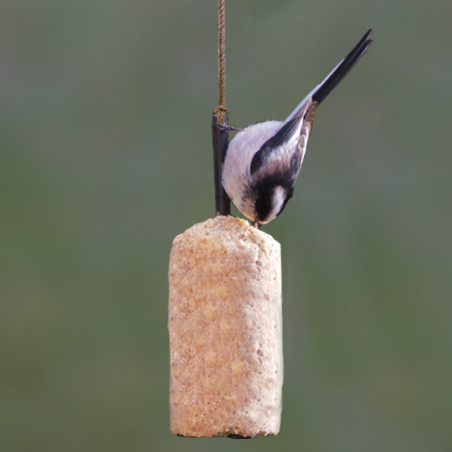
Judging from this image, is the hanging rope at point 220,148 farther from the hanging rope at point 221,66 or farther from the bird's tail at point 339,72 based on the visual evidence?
the bird's tail at point 339,72

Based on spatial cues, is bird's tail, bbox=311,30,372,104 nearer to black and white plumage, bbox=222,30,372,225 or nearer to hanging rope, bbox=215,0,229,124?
black and white plumage, bbox=222,30,372,225

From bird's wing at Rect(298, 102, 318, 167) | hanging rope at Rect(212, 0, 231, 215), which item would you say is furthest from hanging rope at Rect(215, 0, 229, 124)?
bird's wing at Rect(298, 102, 318, 167)

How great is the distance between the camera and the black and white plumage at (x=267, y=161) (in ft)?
4.02

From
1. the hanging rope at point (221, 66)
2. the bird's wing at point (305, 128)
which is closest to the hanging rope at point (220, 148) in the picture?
the hanging rope at point (221, 66)

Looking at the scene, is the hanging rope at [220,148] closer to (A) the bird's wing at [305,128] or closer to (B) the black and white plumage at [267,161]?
(B) the black and white plumage at [267,161]

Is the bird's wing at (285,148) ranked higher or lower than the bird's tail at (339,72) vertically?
lower

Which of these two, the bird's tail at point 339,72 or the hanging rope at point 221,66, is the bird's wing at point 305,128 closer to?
the bird's tail at point 339,72

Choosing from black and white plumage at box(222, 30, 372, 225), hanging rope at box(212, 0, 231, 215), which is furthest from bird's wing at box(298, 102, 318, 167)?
hanging rope at box(212, 0, 231, 215)

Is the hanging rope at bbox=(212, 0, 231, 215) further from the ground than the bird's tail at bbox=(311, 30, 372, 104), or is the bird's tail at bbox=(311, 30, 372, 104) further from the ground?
the bird's tail at bbox=(311, 30, 372, 104)

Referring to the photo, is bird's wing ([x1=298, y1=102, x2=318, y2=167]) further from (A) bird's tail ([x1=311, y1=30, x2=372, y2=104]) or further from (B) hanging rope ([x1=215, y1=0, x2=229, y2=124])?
(B) hanging rope ([x1=215, y1=0, x2=229, y2=124])

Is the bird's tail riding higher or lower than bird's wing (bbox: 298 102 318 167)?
higher

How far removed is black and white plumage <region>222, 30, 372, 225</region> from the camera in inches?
48.3

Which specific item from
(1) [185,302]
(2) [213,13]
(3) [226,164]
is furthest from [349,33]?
(1) [185,302]

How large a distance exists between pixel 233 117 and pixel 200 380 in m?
1.54
